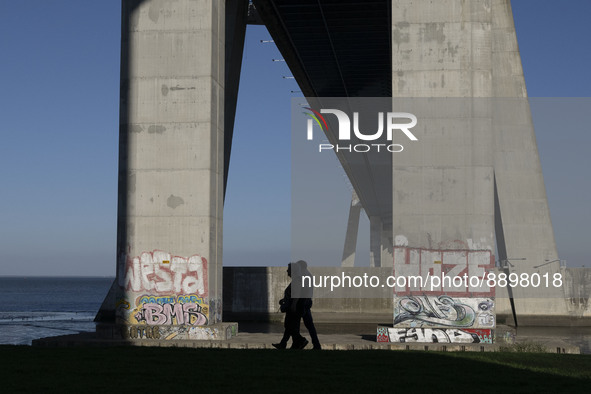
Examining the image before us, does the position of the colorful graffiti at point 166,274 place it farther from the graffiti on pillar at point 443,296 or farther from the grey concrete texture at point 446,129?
the grey concrete texture at point 446,129

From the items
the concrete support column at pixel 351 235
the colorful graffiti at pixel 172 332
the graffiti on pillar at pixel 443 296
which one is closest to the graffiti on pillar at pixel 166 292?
the colorful graffiti at pixel 172 332

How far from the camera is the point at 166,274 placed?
1955 cm

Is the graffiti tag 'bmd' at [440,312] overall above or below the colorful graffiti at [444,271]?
below

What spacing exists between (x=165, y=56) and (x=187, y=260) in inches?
204

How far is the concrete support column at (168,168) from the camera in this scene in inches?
770

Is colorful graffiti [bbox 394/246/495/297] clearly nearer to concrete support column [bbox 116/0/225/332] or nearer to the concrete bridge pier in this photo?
the concrete bridge pier

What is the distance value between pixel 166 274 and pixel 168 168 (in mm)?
2645

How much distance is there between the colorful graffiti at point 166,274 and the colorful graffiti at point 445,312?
16.3 ft

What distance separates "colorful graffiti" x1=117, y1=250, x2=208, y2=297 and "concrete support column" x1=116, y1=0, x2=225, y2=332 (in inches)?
1.0

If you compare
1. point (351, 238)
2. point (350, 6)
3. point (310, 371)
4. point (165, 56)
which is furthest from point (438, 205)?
point (351, 238)

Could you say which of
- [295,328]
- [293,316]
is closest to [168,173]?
[293,316]

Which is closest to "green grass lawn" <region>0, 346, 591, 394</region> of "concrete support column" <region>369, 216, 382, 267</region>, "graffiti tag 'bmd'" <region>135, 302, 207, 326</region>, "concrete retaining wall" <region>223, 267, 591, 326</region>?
"graffiti tag 'bmd'" <region>135, 302, 207, 326</region>

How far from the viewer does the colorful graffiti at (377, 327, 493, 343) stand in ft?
61.0

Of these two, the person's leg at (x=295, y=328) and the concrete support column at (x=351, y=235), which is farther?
the concrete support column at (x=351, y=235)
